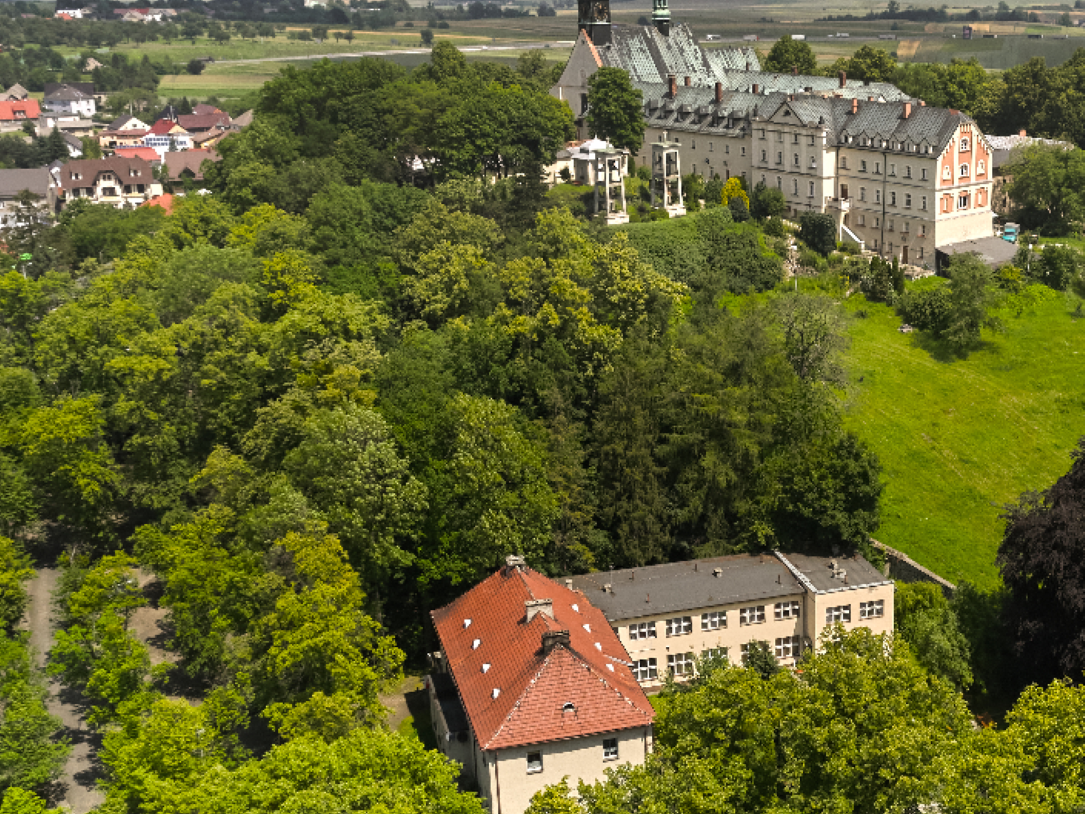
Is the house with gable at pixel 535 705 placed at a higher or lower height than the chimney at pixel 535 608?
lower

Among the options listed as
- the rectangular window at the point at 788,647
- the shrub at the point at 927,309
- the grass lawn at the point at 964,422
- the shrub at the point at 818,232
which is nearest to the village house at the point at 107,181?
the shrub at the point at 818,232

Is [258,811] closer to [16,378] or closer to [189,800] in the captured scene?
[189,800]

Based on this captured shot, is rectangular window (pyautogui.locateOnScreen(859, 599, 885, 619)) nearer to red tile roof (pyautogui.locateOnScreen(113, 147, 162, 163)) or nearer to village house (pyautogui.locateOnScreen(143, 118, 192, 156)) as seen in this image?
red tile roof (pyautogui.locateOnScreen(113, 147, 162, 163))

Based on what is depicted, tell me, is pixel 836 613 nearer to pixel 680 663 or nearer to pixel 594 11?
pixel 680 663

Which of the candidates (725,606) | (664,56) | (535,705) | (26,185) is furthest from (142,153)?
(535,705)

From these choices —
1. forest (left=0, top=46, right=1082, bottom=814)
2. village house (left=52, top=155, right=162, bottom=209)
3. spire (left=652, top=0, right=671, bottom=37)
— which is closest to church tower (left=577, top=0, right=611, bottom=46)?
spire (left=652, top=0, right=671, bottom=37)

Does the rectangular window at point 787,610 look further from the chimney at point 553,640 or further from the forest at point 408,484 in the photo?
the chimney at point 553,640
